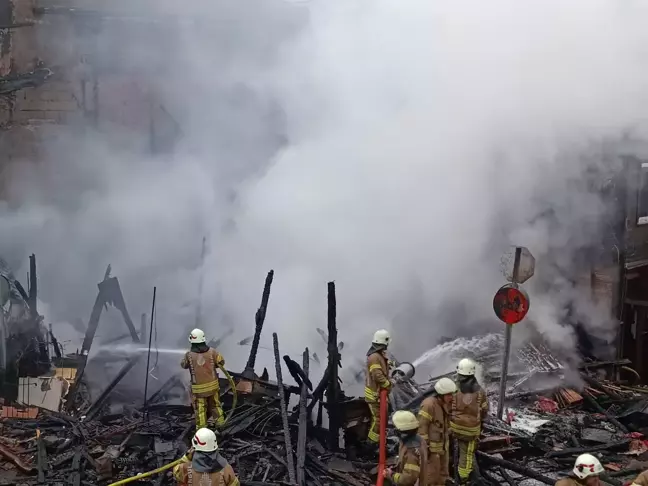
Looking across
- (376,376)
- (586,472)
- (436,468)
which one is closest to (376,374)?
(376,376)

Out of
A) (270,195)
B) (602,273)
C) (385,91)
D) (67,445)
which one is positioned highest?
(385,91)

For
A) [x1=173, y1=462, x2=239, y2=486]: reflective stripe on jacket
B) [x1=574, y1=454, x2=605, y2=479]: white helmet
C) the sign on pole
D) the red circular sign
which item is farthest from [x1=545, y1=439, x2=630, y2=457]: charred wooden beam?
[x1=173, y1=462, x2=239, y2=486]: reflective stripe on jacket

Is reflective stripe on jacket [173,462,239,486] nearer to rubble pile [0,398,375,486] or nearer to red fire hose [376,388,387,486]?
red fire hose [376,388,387,486]

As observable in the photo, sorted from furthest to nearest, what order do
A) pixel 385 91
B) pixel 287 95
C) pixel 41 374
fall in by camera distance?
1. pixel 287 95
2. pixel 385 91
3. pixel 41 374

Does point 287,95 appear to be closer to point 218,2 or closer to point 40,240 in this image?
point 218,2

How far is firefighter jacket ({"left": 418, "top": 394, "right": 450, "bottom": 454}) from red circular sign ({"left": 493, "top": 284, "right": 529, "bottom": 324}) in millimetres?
2116

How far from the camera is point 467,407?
609 centimetres

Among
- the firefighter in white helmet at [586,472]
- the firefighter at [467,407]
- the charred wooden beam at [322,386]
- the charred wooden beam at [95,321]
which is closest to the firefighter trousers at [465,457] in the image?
the firefighter at [467,407]

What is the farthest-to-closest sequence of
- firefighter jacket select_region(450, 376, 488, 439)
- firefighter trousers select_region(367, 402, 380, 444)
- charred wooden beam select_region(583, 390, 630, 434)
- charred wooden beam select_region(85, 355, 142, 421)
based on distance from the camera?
1. charred wooden beam select_region(85, 355, 142, 421)
2. charred wooden beam select_region(583, 390, 630, 434)
3. firefighter trousers select_region(367, 402, 380, 444)
4. firefighter jacket select_region(450, 376, 488, 439)

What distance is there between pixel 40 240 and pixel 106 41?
4.66m

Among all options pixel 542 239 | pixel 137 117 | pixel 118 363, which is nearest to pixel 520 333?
pixel 542 239

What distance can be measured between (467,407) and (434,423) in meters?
0.47

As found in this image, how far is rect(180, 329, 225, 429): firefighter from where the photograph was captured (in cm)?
714

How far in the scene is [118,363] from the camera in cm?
969
